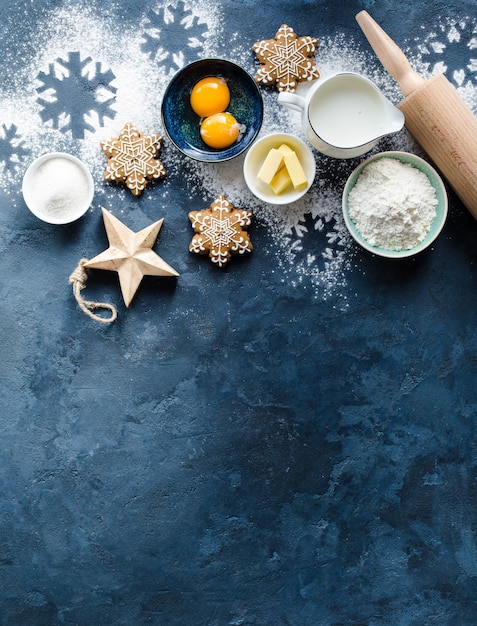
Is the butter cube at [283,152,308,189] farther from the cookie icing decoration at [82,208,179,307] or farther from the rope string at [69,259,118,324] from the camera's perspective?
the rope string at [69,259,118,324]

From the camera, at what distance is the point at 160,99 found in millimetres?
1572

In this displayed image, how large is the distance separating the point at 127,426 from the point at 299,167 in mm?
789

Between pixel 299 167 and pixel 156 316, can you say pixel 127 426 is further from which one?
pixel 299 167

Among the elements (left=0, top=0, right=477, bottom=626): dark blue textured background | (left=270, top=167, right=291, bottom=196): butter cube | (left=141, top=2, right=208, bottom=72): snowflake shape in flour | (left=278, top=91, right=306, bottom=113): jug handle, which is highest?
(left=141, top=2, right=208, bottom=72): snowflake shape in flour

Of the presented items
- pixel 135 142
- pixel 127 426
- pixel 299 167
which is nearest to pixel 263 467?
pixel 127 426

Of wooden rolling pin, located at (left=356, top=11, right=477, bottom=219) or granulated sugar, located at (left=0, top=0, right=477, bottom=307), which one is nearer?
wooden rolling pin, located at (left=356, top=11, right=477, bottom=219)

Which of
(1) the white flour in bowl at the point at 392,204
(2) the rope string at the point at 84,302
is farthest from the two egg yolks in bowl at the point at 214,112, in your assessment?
(2) the rope string at the point at 84,302

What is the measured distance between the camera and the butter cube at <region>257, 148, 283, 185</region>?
4.79 feet

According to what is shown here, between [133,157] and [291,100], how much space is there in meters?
0.42

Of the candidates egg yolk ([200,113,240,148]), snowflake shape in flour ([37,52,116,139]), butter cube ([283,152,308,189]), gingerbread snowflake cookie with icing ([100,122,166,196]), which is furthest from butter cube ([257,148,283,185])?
snowflake shape in flour ([37,52,116,139])

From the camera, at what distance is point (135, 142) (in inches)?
60.6

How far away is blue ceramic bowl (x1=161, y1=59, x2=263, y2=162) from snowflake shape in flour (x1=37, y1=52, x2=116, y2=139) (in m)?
0.17

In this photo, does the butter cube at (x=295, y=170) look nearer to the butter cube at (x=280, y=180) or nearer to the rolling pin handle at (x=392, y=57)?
the butter cube at (x=280, y=180)

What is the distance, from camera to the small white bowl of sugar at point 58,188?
1.52 meters
